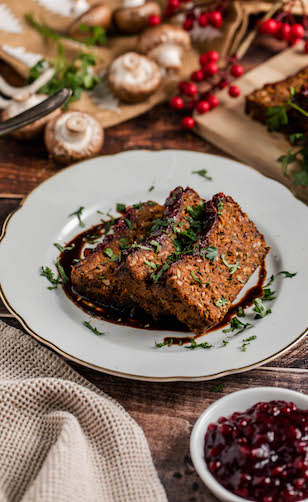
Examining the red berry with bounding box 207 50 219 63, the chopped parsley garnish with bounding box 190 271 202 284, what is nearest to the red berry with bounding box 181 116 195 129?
A: the red berry with bounding box 207 50 219 63

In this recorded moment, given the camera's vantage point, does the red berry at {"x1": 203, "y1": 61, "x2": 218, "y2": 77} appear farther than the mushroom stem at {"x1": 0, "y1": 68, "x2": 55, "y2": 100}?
Yes

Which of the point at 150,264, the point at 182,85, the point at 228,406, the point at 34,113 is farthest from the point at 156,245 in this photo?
the point at 182,85

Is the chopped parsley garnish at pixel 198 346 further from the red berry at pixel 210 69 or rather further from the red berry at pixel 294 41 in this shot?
the red berry at pixel 294 41

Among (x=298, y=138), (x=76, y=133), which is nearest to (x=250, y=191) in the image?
(x=298, y=138)

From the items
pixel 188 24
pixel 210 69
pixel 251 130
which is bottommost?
pixel 251 130

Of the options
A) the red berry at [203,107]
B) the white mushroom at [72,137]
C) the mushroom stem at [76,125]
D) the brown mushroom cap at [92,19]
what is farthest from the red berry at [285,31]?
the mushroom stem at [76,125]

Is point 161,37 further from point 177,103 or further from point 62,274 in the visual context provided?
point 62,274

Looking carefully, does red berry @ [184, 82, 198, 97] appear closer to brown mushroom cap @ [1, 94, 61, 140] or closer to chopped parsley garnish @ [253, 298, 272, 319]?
brown mushroom cap @ [1, 94, 61, 140]
